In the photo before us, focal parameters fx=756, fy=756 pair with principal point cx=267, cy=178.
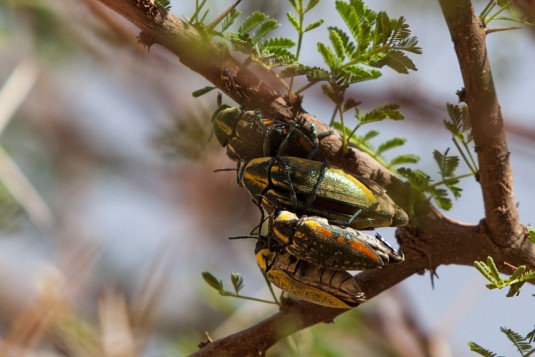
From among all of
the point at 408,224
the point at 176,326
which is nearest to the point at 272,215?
the point at 408,224

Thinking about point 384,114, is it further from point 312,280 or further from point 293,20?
point 312,280

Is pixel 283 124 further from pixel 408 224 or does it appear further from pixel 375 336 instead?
pixel 375 336

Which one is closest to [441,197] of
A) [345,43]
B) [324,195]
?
[324,195]

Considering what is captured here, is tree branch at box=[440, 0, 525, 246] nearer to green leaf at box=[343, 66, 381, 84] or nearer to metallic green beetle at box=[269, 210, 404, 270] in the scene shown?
green leaf at box=[343, 66, 381, 84]

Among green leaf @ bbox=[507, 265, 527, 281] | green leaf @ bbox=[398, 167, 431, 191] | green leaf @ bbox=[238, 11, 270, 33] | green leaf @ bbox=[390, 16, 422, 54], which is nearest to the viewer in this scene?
green leaf @ bbox=[507, 265, 527, 281]

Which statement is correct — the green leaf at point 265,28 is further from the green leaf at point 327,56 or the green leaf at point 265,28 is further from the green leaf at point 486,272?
the green leaf at point 486,272

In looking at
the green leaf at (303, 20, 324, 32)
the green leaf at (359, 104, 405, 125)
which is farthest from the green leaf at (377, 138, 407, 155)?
the green leaf at (303, 20, 324, 32)
